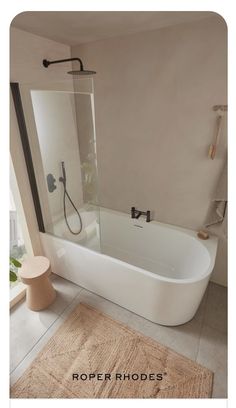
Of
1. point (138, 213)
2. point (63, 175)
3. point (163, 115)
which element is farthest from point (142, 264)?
point (163, 115)

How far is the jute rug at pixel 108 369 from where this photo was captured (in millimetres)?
1343

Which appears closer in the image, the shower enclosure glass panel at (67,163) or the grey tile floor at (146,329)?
the grey tile floor at (146,329)

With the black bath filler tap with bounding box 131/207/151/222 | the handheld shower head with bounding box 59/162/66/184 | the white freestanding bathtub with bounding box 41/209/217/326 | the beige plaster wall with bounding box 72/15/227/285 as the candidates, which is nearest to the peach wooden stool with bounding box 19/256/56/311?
the white freestanding bathtub with bounding box 41/209/217/326

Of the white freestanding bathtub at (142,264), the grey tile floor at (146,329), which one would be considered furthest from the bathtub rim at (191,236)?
the grey tile floor at (146,329)

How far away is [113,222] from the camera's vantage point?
2434 mm

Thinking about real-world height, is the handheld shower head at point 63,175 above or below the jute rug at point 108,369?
above

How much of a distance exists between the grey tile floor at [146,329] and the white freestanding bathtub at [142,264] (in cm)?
8

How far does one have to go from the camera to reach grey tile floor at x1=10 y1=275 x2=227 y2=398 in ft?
4.94

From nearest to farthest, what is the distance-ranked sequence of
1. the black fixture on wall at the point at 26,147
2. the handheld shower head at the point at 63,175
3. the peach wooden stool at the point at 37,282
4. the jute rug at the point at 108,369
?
the jute rug at the point at 108,369 → the black fixture on wall at the point at 26,147 → the peach wooden stool at the point at 37,282 → the handheld shower head at the point at 63,175

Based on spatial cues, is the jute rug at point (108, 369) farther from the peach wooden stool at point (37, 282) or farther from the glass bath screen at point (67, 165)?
the glass bath screen at point (67, 165)

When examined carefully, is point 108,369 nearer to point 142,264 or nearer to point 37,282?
point 37,282

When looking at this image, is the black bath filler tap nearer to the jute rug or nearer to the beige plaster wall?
the beige plaster wall
